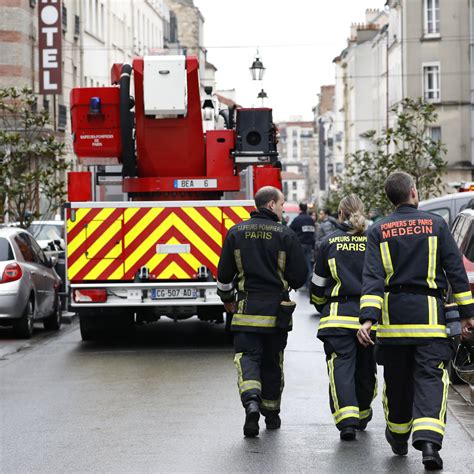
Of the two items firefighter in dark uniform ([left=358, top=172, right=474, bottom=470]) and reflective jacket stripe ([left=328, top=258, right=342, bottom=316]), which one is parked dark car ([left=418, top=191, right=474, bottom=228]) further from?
firefighter in dark uniform ([left=358, top=172, right=474, bottom=470])

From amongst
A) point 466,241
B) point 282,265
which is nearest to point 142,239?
point 466,241

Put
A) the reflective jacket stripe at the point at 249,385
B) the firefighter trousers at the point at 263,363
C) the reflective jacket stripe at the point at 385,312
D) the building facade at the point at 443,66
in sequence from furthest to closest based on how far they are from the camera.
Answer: the building facade at the point at 443,66, the firefighter trousers at the point at 263,363, the reflective jacket stripe at the point at 249,385, the reflective jacket stripe at the point at 385,312

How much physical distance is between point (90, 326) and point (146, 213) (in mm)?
2001

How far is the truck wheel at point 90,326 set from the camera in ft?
56.6

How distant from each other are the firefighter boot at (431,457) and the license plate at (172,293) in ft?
26.9

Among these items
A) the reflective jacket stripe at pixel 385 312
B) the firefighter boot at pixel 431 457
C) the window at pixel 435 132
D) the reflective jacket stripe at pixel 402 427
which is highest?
the window at pixel 435 132

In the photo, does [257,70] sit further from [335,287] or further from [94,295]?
[335,287]

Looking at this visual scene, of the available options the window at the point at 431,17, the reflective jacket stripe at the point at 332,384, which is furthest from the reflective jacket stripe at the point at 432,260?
the window at the point at 431,17

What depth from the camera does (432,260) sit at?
837 centimetres

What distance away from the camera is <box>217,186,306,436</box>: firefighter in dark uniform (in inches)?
389

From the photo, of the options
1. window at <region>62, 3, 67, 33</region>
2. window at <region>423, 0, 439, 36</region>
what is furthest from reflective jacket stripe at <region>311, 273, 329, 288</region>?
window at <region>423, 0, 439, 36</region>

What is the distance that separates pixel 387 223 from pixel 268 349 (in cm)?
189

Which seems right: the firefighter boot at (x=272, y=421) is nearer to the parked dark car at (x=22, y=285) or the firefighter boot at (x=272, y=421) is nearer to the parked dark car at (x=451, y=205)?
the parked dark car at (x=22, y=285)

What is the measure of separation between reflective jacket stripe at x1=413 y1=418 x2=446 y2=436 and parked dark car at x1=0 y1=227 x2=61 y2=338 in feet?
35.7
